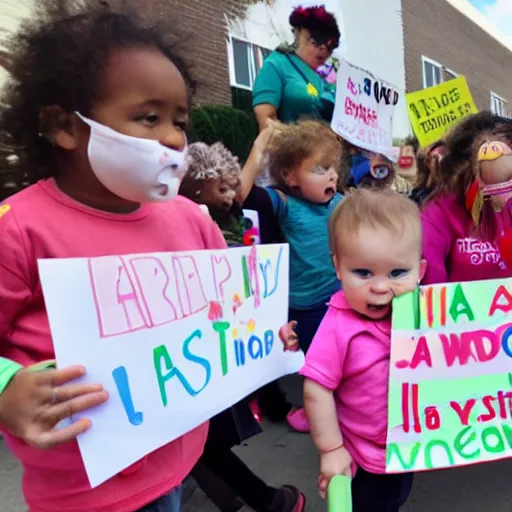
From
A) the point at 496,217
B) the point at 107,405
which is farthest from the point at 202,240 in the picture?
the point at 496,217

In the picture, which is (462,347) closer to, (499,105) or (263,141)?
(263,141)

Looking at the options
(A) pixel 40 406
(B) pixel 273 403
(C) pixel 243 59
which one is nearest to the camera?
(A) pixel 40 406

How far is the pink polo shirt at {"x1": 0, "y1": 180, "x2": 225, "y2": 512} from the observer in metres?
1.01

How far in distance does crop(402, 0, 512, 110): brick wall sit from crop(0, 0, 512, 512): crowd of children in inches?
454

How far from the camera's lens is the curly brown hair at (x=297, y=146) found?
2.65m

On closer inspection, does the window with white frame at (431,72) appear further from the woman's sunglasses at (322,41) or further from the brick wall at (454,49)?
the woman's sunglasses at (322,41)

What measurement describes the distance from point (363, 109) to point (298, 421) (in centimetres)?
184

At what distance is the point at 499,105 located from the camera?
20.2 m

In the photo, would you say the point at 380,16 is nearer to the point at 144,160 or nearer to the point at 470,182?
the point at 470,182

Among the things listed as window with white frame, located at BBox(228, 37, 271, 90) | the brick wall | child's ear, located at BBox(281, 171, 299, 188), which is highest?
the brick wall

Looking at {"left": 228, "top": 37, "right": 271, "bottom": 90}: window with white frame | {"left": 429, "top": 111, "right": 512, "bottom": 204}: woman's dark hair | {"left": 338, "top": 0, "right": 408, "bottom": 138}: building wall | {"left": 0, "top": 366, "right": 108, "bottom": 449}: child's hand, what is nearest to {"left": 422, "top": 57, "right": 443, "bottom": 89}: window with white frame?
{"left": 338, "top": 0, "right": 408, "bottom": 138}: building wall

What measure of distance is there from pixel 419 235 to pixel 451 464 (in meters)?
0.60

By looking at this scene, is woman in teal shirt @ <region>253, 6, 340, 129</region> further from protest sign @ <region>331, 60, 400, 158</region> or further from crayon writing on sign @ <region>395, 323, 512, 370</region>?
crayon writing on sign @ <region>395, 323, 512, 370</region>

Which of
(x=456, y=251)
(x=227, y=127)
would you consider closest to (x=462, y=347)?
(x=456, y=251)
